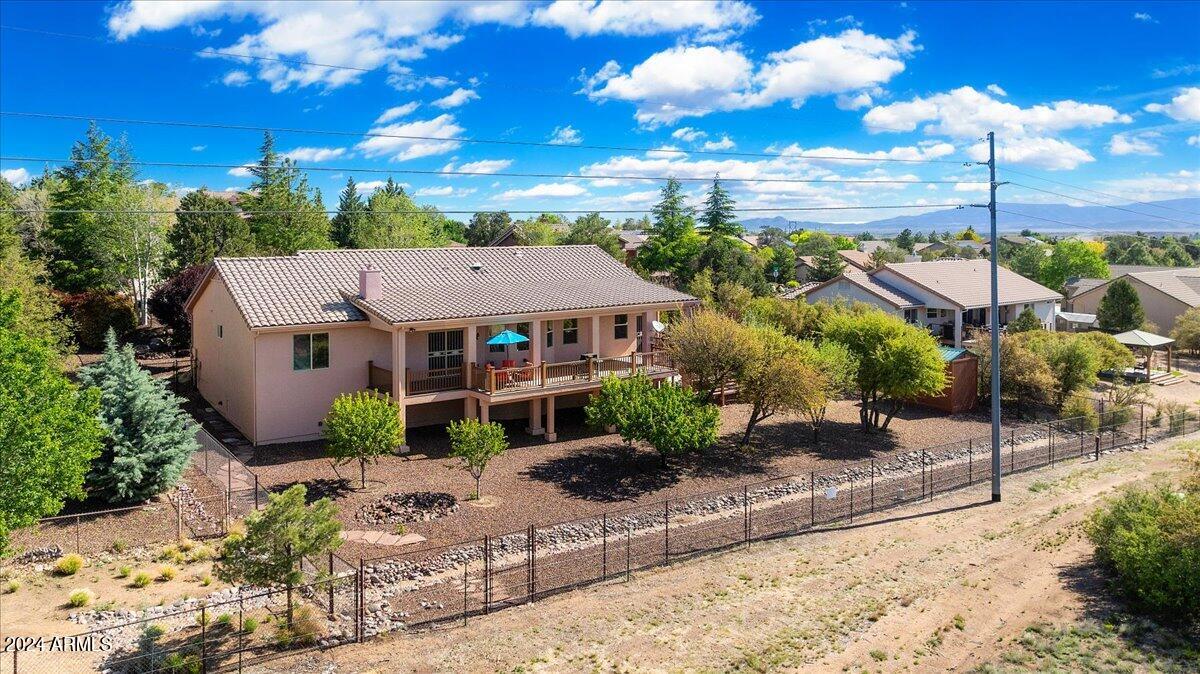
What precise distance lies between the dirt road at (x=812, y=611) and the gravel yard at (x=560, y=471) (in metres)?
4.18

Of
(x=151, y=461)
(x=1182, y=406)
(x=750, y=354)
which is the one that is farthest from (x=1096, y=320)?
(x=151, y=461)

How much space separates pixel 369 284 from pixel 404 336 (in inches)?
106

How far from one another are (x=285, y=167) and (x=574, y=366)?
4235 centimetres

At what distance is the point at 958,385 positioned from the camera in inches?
1410

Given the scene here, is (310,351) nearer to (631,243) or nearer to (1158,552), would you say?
(1158,552)

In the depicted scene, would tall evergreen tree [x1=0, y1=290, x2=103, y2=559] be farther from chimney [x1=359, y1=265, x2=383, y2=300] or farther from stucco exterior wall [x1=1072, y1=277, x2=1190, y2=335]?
stucco exterior wall [x1=1072, y1=277, x2=1190, y2=335]

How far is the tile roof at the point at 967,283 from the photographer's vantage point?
50.3 meters

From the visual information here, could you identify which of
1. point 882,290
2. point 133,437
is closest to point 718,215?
point 882,290

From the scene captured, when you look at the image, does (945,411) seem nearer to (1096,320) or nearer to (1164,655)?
(1164,655)

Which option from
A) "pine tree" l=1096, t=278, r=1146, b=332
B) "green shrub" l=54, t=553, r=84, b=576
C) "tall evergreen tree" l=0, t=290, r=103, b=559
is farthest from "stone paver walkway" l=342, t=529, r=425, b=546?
"pine tree" l=1096, t=278, r=1146, b=332

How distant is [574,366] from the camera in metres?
28.1

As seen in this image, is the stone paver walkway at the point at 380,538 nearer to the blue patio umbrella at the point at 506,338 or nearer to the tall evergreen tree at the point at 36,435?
the tall evergreen tree at the point at 36,435

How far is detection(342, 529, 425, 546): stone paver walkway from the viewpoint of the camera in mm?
18391

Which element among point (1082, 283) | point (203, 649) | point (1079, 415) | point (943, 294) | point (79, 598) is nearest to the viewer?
point (203, 649)
